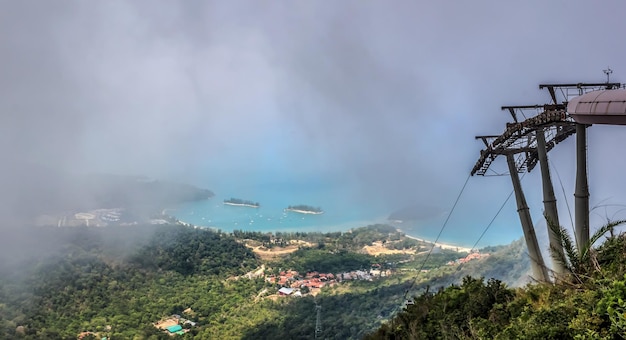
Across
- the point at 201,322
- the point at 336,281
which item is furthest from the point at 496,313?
the point at 336,281

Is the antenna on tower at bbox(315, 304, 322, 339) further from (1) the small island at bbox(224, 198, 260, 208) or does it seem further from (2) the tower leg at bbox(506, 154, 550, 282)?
(1) the small island at bbox(224, 198, 260, 208)

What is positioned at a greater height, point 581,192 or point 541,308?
point 581,192

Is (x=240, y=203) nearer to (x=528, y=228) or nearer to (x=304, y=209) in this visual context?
(x=304, y=209)

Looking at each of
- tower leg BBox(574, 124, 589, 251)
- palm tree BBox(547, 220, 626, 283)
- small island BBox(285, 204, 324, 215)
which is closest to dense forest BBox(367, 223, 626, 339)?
palm tree BBox(547, 220, 626, 283)

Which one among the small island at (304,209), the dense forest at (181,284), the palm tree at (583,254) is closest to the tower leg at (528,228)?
the palm tree at (583,254)

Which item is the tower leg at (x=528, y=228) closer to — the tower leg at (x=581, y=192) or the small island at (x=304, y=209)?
the tower leg at (x=581, y=192)

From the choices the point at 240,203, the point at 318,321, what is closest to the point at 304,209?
the point at 240,203
